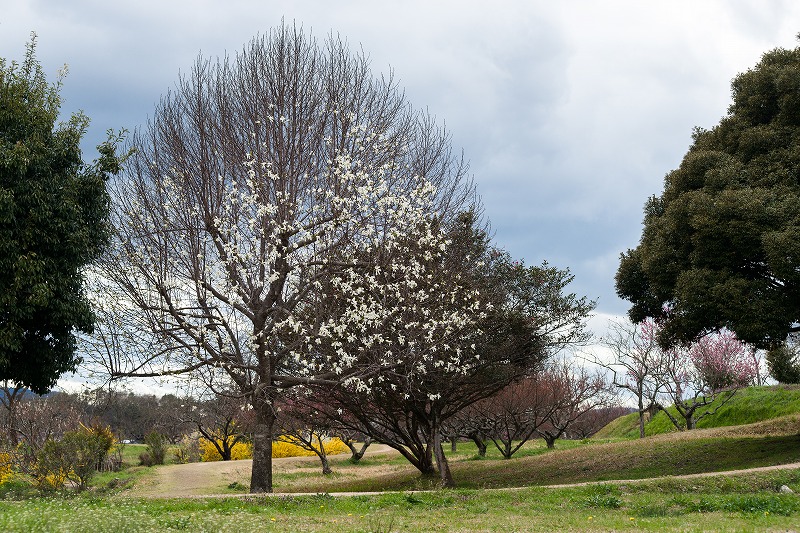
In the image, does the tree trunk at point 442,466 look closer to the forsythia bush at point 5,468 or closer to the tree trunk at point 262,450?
the tree trunk at point 262,450

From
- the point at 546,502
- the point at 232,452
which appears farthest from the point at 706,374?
the point at 232,452

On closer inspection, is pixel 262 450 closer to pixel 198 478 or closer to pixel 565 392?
pixel 198 478

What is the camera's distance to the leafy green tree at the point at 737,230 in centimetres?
1894

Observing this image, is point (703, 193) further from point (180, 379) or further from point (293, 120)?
point (180, 379)

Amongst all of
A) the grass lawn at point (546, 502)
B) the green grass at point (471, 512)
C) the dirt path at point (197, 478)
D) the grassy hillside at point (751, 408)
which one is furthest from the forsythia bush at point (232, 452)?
the green grass at point (471, 512)

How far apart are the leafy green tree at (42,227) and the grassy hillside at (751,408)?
2948 cm

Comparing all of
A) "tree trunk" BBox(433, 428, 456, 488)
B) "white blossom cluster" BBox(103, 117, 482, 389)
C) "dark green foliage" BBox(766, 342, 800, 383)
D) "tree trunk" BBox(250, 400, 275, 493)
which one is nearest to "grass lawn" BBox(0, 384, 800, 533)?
"tree trunk" BBox(433, 428, 456, 488)

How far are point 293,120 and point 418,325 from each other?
22.3ft

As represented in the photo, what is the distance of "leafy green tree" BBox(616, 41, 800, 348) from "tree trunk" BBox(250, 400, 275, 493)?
43.3ft

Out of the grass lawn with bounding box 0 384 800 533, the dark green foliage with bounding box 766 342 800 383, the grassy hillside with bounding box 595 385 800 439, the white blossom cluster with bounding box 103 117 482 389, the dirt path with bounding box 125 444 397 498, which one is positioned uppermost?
the white blossom cluster with bounding box 103 117 482 389

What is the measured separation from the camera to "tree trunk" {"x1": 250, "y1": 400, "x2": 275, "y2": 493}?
59.2 feet

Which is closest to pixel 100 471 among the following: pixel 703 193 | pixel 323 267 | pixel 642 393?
pixel 323 267

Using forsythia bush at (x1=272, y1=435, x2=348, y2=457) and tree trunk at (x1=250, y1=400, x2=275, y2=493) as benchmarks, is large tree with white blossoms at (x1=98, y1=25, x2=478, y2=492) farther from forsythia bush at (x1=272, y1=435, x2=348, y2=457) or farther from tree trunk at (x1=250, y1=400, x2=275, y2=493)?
forsythia bush at (x1=272, y1=435, x2=348, y2=457)

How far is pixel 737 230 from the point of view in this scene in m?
19.3
